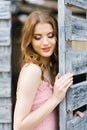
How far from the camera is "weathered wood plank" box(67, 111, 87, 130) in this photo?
1593mm

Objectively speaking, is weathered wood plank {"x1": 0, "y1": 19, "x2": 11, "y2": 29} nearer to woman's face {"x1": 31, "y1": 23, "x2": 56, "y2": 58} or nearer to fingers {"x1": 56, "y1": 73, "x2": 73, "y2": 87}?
woman's face {"x1": 31, "y1": 23, "x2": 56, "y2": 58}

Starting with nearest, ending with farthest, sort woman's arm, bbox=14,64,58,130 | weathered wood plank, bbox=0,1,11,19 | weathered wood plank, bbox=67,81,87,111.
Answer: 1. woman's arm, bbox=14,64,58,130
2. weathered wood plank, bbox=67,81,87,111
3. weathered wood plank, bbox=0,1,11,19

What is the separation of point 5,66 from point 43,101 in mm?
543

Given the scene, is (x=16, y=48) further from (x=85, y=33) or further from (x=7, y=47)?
(x=85, y=33)

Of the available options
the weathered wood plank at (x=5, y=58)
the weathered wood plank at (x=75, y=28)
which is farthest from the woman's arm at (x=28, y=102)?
the weathered wood plank at (x=5, y=58)

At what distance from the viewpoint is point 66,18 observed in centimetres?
150

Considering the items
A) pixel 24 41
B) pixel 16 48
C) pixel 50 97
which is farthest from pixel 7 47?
pixel 50 97

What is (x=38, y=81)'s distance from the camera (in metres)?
1.48

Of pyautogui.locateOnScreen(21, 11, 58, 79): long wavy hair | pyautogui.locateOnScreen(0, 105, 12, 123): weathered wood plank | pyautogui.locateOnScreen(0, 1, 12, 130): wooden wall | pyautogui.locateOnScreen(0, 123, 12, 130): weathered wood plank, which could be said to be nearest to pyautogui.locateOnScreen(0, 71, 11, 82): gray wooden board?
pyautogui.locateOnScreen(0, 1, 12, 130): wooden wall

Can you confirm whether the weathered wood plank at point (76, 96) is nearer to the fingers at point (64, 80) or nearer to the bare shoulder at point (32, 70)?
the fingers at point (64, 80)

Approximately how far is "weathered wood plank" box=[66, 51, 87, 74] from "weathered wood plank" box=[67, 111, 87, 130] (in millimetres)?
255

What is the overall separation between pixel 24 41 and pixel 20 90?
26 cm

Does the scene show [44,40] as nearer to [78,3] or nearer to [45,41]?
[45,41]

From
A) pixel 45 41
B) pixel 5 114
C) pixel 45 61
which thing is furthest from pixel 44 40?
pixel 5 114
